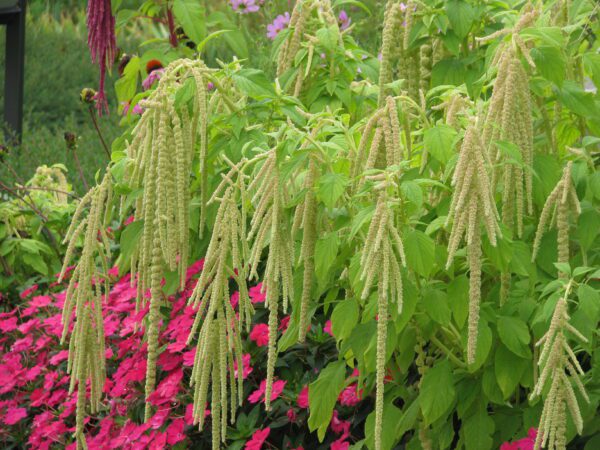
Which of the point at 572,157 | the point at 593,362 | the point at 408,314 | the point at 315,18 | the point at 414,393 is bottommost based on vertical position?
the point at 414,393

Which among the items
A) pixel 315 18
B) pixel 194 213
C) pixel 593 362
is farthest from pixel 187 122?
pixel 593 362

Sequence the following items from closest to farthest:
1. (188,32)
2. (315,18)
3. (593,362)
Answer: (593,362), (315,18), (188,32)

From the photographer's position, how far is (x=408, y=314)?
6.73ft

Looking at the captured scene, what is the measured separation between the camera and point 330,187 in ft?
6.75

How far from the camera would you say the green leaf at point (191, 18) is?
3.42 m

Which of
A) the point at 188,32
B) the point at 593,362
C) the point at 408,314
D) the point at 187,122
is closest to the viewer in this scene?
the point at 408,314

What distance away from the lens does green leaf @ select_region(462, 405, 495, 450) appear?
7.45 feet

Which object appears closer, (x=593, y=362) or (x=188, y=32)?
(x=593, y=362)

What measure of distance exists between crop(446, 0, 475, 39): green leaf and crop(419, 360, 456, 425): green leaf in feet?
2.84

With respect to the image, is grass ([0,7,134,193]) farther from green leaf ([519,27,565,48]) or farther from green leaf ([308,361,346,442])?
green leaf ([519,27,565,48])

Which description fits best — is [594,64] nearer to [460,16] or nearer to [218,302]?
[460,16]

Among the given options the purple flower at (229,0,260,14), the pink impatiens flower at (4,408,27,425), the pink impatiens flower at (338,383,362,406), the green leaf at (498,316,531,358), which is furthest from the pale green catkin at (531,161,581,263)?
the purple flower at (229,0,260,14)

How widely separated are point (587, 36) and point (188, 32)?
1445 millimetres

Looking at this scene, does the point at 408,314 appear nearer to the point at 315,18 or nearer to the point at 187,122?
the point at 187,122
